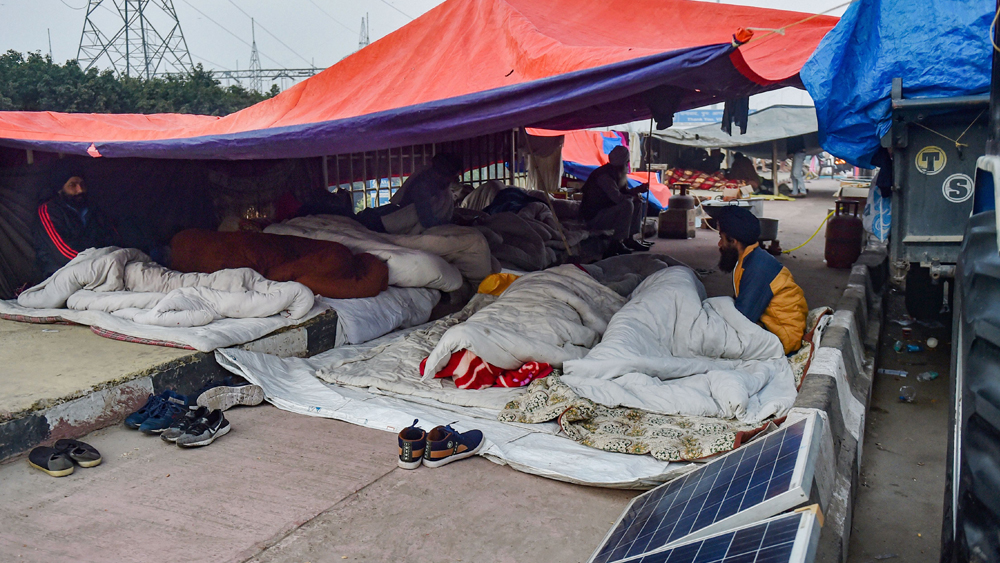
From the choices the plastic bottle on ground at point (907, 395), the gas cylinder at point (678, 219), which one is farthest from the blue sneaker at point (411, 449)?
the gas cylinder at point (678, 219)

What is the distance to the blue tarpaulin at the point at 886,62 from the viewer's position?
3502 millimetres

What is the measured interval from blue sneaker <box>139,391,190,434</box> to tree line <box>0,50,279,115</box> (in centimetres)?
1103

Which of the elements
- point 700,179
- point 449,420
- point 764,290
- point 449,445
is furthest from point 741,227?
point 700,179

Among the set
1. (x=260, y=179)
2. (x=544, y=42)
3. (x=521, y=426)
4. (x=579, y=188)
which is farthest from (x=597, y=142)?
(x=521, y=426)

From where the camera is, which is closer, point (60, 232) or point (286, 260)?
point (286, 260)

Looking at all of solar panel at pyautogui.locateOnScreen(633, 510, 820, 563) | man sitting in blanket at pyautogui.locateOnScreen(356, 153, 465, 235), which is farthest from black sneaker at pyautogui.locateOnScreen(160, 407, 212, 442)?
man sitting in blanket at pyautogui.locateOnScreen(356, 153, 465, 235)

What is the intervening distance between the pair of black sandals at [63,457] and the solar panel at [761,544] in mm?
2486

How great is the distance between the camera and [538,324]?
4.33 metres

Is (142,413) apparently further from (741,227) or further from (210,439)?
(741,227)

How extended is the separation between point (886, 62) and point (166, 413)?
159 inches

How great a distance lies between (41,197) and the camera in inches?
223

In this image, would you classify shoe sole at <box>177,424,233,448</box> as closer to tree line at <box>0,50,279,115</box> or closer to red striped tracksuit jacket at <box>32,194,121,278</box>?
red striped tracksuit jacket at <box>32,194,121,278</box>

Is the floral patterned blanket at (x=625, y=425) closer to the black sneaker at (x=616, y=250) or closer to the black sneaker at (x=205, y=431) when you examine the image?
the black sneaker at (x=205, y=431)

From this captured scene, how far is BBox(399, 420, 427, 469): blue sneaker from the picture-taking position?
3.06 metres
